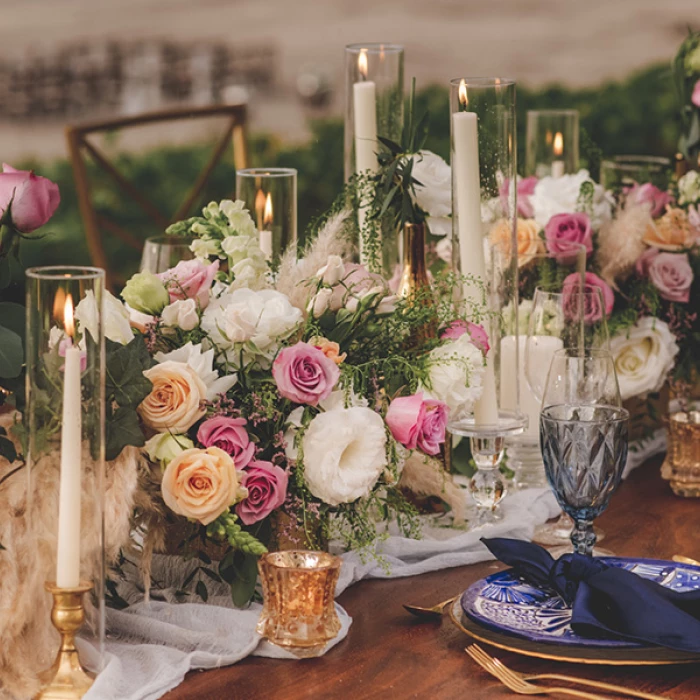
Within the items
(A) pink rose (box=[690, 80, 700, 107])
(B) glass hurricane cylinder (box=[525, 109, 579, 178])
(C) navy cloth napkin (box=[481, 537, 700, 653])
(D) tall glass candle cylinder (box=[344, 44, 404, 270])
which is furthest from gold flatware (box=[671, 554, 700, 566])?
(B) glass hurricane cylinder (box=[525, 109, 579, 178])

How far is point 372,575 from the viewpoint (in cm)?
133

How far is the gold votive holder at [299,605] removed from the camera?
109cm

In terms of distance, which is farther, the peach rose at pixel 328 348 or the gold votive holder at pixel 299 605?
the peach rose at pixel 328 348

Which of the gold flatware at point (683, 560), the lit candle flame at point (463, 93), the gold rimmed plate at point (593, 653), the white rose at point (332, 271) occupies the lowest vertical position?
the gold rimmed plate at point (593, 653)

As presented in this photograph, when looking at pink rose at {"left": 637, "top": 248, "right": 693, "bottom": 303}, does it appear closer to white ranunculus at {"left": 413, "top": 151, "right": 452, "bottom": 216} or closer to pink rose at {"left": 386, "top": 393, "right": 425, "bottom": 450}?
white ranunculus at {"left": 413, "top": 151, "right": 452, "bottom": 216}

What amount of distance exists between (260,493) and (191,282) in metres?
0.23

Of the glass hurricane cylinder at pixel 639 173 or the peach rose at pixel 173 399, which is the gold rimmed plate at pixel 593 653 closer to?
the peach rose at pixel 173 399

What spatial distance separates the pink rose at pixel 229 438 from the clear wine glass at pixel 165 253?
616 mm

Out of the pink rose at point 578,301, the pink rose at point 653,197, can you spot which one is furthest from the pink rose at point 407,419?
the pink rose at point 653,197

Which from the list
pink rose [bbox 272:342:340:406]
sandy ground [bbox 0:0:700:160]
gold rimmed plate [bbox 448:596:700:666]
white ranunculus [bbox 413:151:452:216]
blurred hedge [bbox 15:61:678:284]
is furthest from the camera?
sandy ground [bbox 0:0:700:160]

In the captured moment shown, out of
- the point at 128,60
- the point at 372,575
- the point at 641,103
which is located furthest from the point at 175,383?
the point at 128,60

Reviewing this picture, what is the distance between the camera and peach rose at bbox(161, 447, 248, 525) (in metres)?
1.12

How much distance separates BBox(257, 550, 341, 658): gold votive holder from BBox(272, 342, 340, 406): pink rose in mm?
156

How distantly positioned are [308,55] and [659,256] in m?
3.66
